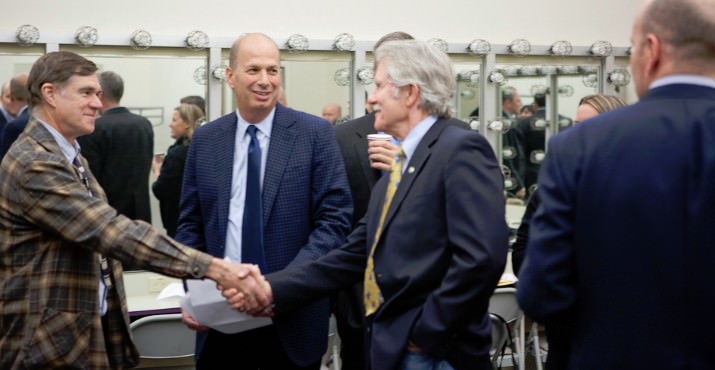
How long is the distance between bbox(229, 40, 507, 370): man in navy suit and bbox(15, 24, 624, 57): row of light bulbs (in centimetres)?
169

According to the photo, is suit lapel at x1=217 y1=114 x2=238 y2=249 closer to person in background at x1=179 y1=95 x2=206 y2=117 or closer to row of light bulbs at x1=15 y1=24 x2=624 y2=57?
row of light bulbs at x1=15 y1=24 x2=624 y2=57

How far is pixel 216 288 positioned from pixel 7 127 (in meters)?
2.27

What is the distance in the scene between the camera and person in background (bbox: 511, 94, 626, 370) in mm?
1950

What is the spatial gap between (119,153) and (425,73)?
8.68ft

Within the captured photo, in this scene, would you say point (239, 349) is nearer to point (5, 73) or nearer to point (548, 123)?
point (5, 73)

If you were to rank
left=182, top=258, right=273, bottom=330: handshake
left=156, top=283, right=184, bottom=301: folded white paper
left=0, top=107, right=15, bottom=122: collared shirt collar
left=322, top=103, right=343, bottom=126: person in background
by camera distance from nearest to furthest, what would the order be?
left=182, top=258, right=273, bottom=330: handshake < left=156, top=283, right=184, bottom=301: folded white paper < left=0, top=107, right=15, bottom=122: collared shirt collar < left=322, top=103, right=343, bottom=126: person in background

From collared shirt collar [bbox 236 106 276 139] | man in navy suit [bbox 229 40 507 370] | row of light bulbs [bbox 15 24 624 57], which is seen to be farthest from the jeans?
row of light bulbs [bbox 15 24 624 57]

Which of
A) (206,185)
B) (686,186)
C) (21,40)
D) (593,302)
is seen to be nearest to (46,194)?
(206,185)

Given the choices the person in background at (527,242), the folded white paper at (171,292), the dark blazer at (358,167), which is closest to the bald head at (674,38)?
the person in background at (527,242)

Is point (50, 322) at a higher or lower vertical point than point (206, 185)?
lower

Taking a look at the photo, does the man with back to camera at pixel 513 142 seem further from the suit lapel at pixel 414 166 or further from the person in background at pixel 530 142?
the suit lapel at pixel 414 166

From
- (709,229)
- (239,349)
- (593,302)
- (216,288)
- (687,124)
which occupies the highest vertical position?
(687,124)

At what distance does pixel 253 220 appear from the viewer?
2.94m

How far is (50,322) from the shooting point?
104 inches
